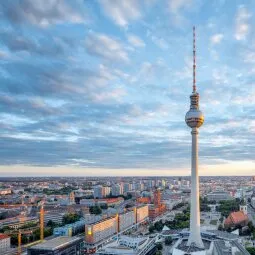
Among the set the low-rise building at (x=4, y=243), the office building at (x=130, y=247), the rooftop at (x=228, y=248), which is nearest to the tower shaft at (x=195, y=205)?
the rooftop at (x=228, y=248)

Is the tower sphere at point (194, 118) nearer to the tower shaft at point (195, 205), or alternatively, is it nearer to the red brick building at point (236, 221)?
the tower shaft at point (195, 205)

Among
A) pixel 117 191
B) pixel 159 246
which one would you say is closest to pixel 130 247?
pixel 159 246

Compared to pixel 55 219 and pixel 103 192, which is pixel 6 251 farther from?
pixel 103 192

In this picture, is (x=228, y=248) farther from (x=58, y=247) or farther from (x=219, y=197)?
(x=219, y=197)

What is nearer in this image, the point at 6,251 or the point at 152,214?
the point at 6,251

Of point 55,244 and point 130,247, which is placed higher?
point 55,244

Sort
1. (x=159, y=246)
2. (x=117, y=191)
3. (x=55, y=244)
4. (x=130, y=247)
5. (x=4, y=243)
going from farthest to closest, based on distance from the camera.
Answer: (x=117, y=191) → (x=4, y=243) → (x=159, y=246) → (x=130, y=247) → (x=55, y=244)

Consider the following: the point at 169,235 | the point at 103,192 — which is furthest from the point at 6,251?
the point at 103,192
